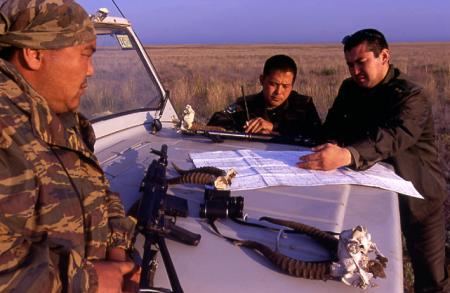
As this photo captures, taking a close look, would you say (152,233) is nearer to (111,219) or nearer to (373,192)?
(111,219)

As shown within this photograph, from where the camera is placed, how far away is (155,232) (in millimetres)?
1655

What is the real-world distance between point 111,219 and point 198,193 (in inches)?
20.9

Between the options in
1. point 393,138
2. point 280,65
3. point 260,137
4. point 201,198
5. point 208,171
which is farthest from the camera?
point 280,65

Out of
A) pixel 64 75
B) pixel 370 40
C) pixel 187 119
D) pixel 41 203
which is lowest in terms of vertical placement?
pixel 187 119

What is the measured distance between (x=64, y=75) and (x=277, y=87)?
98.8 inches

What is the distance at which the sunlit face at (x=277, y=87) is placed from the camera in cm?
397

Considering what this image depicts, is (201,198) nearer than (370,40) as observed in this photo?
Yes

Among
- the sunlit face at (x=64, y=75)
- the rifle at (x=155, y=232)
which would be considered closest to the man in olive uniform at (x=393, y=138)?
the rifle at (x=155, y=232)

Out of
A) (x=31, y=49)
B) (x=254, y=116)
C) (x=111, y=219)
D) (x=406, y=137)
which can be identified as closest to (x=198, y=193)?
(x=111, y=219)

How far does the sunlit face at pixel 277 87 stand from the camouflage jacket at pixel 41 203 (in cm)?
252

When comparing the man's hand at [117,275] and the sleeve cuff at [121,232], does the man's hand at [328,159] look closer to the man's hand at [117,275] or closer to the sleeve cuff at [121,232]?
the sleeve cuff at [121,232]

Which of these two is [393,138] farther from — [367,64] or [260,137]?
[260,137]

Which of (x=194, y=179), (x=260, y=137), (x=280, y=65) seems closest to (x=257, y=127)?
(x=260, y=137)

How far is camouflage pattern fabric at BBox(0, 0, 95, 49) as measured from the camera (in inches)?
60.0
